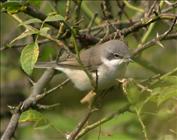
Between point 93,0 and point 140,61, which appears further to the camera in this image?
point 93,0

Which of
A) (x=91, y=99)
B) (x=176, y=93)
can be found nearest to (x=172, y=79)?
(x=176, y=93)

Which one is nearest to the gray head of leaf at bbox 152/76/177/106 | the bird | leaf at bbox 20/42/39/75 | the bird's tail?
the bird

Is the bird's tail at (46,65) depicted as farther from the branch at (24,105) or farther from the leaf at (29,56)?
the leaf at (29,56)

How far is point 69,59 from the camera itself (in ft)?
12.8

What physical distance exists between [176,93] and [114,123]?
109cm

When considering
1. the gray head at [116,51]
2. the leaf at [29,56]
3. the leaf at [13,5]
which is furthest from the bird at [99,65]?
the leaf at [29,56]

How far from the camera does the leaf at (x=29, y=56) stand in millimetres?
2479

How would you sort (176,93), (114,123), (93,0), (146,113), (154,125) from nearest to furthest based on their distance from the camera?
(176,93)
(146,113)
(154,125)
(114,123)
(93,0)

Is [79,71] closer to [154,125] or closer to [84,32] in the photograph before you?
[84,32]

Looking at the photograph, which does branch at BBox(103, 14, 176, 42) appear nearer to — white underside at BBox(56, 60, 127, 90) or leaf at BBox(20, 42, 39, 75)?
white underside at BBox(56, 60, 127, 90)

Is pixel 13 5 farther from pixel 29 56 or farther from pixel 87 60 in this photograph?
pixel 87 60

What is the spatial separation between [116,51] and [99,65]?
10.5 inches

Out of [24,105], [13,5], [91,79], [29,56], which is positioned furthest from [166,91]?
[24,105]

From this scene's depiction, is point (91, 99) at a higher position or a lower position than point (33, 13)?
lower
